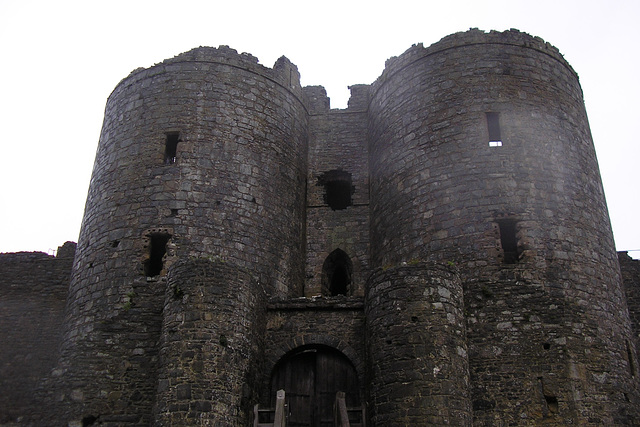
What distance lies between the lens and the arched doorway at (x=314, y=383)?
512 inches

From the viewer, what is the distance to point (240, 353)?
12.0 meters

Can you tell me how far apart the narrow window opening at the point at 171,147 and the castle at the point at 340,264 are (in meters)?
0.06

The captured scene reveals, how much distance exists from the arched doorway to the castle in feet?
0.14

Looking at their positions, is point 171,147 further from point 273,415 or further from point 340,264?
point 273,415

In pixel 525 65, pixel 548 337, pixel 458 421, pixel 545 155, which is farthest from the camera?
pixel 525 65

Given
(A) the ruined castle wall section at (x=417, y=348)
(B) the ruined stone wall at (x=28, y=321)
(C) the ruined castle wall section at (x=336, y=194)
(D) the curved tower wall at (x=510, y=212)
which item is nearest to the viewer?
(A) the ruined castle wall section at (x=417, y=348)

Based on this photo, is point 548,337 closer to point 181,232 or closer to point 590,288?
point 590,288

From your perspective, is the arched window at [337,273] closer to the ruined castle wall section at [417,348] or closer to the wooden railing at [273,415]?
the ruined castle wall section at [417,348]

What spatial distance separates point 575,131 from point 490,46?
A: 2.64 meters

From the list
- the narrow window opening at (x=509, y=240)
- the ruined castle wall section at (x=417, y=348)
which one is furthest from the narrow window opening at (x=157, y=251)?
the narrow window opening at (x=509, y=240)

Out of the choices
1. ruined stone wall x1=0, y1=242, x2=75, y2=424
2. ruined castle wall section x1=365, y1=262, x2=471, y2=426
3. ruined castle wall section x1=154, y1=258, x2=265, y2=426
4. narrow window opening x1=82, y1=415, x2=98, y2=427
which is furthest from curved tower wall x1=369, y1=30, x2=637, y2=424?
ruined stone wall x1=0, y1=242, x2=75, y2=424

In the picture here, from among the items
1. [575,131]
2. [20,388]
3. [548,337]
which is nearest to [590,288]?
[548,337]

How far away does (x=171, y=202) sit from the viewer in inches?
567

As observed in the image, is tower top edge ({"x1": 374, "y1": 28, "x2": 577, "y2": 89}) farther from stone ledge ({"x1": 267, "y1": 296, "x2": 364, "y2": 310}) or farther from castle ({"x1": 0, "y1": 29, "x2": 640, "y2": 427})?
stone ledge ({"x1": 267, "y1": 296, "x2": 364, "y2": 310})
